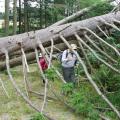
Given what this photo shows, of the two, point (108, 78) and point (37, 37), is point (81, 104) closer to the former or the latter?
point (37, 37)

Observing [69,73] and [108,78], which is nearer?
[108,78]

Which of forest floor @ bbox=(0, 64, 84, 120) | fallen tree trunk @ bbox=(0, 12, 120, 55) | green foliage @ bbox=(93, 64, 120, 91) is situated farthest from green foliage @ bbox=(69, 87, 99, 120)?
green foliage @ bbox=(93, 64, 120, 91)

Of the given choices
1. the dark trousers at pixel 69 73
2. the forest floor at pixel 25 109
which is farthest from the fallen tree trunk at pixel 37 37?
the dark trousers at pixel 69 73

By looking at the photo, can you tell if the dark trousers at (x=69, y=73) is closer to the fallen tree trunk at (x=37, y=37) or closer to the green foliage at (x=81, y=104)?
the fallen tree trunk at (x=37, y=37)

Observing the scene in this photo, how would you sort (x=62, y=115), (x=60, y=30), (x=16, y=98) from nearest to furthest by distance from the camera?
1. (x=60, y=30)
2. (x=62, y=115)
3. (x=16, y=98)

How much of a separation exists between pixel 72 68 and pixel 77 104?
323 cm

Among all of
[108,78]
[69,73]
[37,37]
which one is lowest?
[69,73]

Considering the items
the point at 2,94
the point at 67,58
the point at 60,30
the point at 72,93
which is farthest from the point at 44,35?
the point at 2,94

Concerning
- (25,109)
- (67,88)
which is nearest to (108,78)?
(25,109)

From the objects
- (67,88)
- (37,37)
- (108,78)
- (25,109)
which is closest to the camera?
(67,88)

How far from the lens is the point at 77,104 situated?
19.6ft

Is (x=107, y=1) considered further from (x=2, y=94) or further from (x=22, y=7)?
(x=22, y=7)

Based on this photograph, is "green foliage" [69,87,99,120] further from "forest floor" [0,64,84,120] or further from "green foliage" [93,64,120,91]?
"green foliage" [93,64,120,91]

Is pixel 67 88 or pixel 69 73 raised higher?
pixel 67 88
